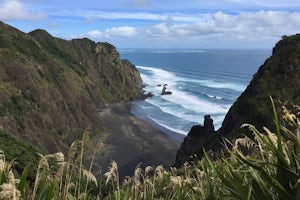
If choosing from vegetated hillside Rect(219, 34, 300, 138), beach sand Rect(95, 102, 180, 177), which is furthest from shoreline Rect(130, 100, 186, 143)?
vegetated hillside Rect(219, 34, 300, 138)

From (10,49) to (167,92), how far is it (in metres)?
52.6

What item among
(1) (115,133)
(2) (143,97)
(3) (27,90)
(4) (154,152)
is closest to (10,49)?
(3) (27,90)

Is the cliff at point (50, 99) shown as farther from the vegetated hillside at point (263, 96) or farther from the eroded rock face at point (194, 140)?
the vegetated hillside at point (263, 96)

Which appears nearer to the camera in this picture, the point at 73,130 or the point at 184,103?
the point at 73,130

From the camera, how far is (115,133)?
73188 mm

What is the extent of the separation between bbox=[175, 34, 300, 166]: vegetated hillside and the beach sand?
8.55m

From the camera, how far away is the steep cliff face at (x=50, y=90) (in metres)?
61.8

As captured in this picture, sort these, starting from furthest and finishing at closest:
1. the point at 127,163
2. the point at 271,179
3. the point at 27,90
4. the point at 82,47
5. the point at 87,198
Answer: the point at 82,47, the point at 27,90, the point at 127,163, the point at 87,198, the point at 271,179

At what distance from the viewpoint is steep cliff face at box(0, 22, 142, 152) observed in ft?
203

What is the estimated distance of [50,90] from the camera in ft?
252

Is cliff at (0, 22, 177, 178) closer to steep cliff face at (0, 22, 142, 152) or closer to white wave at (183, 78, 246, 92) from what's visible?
steep cliff face at (0, 22, 142, 152)

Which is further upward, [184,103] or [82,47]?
[82,47]

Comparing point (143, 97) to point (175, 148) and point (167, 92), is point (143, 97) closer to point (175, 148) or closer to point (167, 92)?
point (167, 92)

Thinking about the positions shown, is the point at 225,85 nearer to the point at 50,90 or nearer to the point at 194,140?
the point at 50,90
